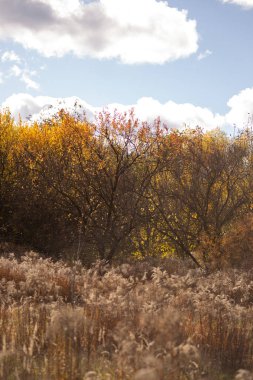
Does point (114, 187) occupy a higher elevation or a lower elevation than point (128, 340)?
higher

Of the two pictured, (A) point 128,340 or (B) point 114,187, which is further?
(B) point 114,187

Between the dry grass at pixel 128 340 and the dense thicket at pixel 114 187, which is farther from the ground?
the dense thicket at pixel 114 187

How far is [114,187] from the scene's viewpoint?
1644 cm

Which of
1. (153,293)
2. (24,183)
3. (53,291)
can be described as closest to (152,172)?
(24,183)

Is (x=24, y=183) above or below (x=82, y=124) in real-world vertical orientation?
below

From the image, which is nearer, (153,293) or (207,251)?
(153,293)

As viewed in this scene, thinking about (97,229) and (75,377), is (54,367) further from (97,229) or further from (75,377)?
(97,229)

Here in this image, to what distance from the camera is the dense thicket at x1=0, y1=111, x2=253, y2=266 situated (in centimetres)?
1639

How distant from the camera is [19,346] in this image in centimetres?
475

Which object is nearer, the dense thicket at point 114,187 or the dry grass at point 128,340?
the dry grass at point 128,340

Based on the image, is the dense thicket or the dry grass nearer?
the dry grass

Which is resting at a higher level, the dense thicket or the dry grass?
the dense thicket

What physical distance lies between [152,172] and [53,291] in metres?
8.96

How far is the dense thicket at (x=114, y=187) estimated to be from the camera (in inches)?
645
